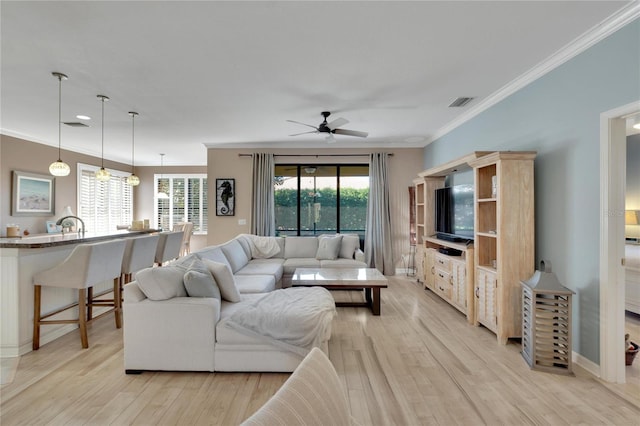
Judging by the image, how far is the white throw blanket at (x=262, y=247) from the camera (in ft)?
17.9

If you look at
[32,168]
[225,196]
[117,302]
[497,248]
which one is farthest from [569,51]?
[32,168]

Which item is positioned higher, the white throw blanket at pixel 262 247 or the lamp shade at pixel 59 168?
the lamp shade at pixel 59 168

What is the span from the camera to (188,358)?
2.43 m

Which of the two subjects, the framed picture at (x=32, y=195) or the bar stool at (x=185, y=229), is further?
the bar stool at (x=185, y=229)

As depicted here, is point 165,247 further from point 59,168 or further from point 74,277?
point 74,277

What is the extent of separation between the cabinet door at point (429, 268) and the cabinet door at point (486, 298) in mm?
1295

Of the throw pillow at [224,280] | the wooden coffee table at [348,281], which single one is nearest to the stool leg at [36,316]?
the throw pillow at [224,280]

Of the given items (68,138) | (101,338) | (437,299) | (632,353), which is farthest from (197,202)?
(632,353)

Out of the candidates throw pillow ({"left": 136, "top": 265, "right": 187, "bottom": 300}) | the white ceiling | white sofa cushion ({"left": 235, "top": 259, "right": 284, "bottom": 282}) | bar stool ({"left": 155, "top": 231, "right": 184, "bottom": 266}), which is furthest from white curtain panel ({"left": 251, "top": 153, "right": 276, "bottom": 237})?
throw pillow ({"left": 136, "top": 265, "right": 187, "bottom": 300})

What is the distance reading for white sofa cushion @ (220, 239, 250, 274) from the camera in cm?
432

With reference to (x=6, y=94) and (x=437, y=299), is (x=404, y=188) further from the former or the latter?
(x=6, y=94)

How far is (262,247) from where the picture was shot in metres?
5.51

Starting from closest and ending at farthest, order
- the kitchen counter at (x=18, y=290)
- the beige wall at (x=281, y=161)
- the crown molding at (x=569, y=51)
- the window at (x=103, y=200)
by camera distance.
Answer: the crown molding at (x=569, y=51) < the kitchen counter at (x=18, y=290) < the beige wall at (x=281, y=161) < the window at (x=103, y=200)

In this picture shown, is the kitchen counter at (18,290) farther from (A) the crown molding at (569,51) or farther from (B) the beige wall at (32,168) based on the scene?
(A) the crown molding at (569,51)
